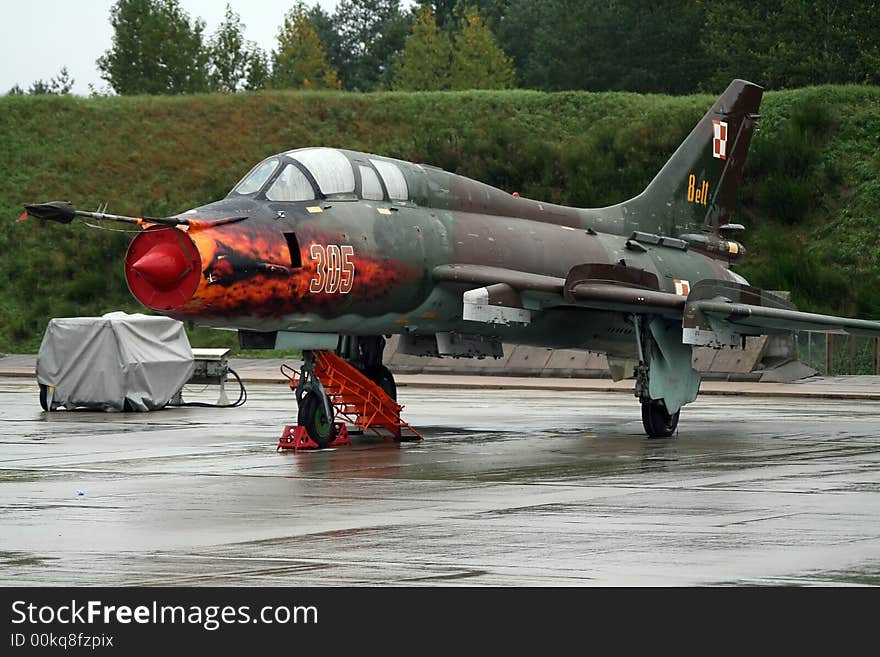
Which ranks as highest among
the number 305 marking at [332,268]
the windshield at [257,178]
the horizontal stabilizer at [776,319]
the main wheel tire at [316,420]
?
the windshield at [257,178]

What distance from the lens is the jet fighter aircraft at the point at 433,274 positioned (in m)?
15.7

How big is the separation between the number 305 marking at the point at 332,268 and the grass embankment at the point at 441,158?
30144mm

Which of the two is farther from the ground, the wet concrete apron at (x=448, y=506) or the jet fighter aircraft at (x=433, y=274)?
the jet fighter aircraft at (x=433, y=274)

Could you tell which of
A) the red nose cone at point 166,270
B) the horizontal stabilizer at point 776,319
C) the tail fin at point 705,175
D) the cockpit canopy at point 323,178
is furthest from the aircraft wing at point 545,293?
the red nose cone at point 166,270

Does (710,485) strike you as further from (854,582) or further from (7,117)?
(7,117)

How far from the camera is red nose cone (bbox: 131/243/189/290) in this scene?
15.2 metres

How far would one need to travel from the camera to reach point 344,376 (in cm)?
1859

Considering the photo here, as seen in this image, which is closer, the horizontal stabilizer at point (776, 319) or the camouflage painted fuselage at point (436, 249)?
the camouflage painted fuselage at point (436, 249)

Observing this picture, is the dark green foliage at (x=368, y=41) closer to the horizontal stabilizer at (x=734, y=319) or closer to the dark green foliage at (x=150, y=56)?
the dark green foliage at (x=150, y=56)

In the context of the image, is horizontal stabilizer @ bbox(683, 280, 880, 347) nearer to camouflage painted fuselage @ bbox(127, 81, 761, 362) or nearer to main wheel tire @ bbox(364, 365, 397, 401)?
camouflage painted fuselage @ bbox(127, 81, 761, 362)

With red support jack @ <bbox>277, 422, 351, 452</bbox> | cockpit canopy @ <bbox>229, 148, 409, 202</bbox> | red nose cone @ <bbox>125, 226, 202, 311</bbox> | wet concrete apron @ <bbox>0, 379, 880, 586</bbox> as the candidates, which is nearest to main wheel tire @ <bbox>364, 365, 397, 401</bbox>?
wet concrete apron @ <bbox>0, 379, 880, 586</bbox>

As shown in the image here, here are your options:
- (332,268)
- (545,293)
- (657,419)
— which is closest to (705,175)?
(657,419)

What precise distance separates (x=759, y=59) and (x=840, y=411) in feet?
152
